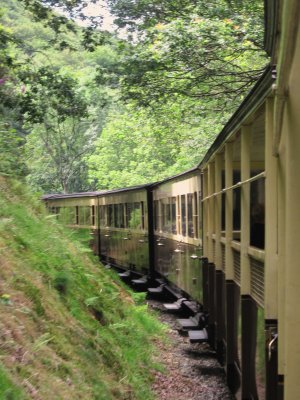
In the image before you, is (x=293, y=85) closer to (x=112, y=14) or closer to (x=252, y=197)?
(x=252, y=197)

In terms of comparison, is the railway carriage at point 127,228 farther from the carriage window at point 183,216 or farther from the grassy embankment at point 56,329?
the grassy embankment at point 56,329

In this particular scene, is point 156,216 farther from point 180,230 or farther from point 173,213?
point 180,230

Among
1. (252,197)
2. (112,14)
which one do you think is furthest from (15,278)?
(112,14)

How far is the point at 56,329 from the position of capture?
16.3 ft

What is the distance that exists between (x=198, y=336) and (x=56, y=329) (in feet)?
11.6

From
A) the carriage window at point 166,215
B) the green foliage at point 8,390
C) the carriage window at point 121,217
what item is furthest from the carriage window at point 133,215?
the green foliage at point 8,390

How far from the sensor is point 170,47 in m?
11.9

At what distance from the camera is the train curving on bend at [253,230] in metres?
2.38

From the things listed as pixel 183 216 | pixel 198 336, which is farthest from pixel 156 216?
pixel 198 336

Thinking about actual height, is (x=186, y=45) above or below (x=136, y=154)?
below

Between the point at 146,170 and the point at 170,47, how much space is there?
2408 centimetres

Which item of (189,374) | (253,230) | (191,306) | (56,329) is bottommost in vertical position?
(189,374)

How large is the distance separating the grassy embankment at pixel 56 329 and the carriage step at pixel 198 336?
587 mm

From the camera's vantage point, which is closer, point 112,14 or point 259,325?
point 259,325
